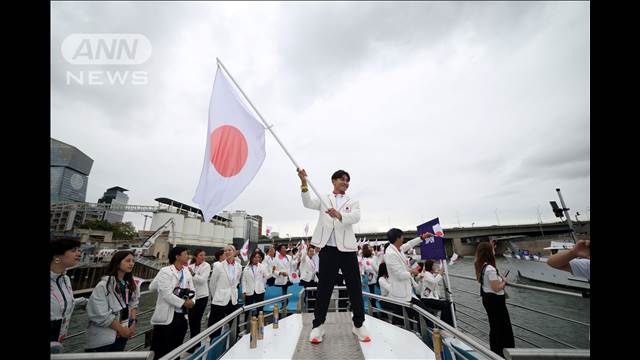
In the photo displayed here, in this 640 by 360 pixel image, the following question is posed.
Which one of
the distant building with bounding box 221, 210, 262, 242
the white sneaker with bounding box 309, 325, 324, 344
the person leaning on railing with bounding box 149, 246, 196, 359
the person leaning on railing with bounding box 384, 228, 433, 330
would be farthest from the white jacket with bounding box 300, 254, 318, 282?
the distant building with bounding box 221, 210, 262, 242

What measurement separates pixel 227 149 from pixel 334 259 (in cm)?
231

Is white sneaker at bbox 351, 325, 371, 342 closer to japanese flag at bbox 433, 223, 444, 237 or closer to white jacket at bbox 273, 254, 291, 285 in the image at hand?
japanese flag at bbox 433, 223, 444, 237

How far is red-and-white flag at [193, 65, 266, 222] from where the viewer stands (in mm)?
3670

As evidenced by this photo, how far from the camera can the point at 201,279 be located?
20.1ft

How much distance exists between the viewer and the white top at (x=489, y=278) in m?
4.08

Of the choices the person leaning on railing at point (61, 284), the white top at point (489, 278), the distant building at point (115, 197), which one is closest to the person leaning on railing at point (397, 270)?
the white top at point (489, 278)

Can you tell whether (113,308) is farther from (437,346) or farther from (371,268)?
(371,268)

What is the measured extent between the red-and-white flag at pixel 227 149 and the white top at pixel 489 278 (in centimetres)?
417

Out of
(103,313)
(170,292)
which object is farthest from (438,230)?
(103,313)

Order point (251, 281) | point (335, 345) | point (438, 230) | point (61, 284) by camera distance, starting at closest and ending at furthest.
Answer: point (61, 284)
point (335, 345)
point (438, 230)
point (251, 281)
